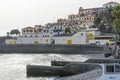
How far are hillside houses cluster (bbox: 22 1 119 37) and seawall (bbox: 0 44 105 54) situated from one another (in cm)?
2555

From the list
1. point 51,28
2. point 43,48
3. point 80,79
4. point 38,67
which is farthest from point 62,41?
point 80,79

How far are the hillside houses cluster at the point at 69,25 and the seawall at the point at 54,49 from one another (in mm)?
25549

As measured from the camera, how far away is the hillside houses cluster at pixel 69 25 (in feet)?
357

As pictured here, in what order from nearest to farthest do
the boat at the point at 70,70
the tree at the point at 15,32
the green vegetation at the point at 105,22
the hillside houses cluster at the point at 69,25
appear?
the boat at the point at 70,70 < the green vegetation at the point at 105,22 < the hillside houses cluster at the point at 69,25 < the tree at the point at 15,32

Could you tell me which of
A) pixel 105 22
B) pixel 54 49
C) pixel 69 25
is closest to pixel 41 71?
pixel 54 49

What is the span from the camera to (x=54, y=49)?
72.6 metres

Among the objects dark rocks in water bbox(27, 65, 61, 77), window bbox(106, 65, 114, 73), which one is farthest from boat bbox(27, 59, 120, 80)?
window bbox(106, 65, 114, 73)

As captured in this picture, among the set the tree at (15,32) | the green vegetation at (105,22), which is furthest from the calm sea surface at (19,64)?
the tree at (15,32)

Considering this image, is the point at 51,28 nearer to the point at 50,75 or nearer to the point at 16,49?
the point at 16,49

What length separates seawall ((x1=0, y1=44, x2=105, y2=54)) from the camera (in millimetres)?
66562

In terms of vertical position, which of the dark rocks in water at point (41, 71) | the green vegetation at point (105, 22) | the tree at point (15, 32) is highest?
the green vegetation at point (105, 22)

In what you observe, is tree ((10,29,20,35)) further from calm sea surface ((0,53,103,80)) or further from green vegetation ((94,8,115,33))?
calm sea surface ((0,53,103,80))

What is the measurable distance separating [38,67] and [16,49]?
44.1 metres

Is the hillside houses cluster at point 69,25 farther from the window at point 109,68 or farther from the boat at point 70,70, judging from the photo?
the window at point 109,68
